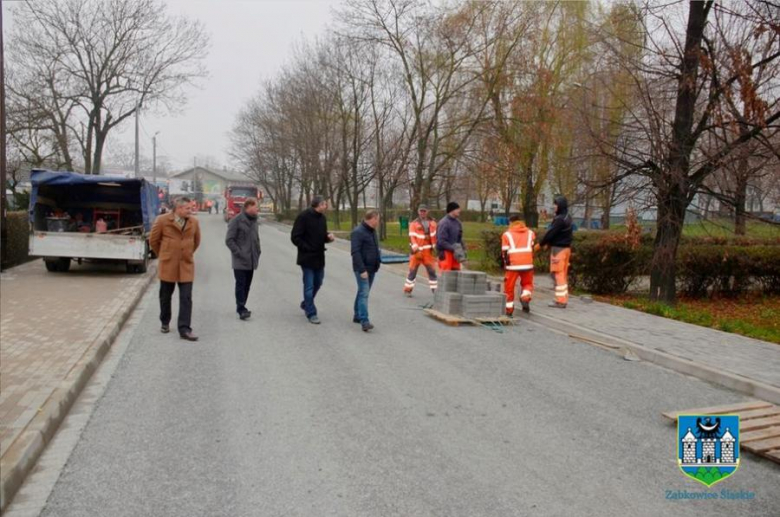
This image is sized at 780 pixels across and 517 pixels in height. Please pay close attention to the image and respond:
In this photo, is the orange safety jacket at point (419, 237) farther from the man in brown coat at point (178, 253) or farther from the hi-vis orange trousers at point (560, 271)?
the man in brown coat at point (178, 253)

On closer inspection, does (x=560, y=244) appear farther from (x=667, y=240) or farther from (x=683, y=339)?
(x=683, y=339)

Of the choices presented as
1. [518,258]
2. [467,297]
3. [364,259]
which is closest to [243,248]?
[364,259]

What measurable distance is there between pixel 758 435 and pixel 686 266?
942cm

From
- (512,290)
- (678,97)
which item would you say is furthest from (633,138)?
(512,290)

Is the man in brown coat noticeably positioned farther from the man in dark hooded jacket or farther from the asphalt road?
the man in dark hooded jacket

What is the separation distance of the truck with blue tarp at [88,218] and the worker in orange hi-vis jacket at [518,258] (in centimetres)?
935

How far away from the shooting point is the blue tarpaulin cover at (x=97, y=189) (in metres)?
15.8

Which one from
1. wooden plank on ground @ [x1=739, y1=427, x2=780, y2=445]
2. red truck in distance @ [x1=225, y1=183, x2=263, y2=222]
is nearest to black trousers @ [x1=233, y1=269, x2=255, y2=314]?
wooden plank on ground @ [x1=739, y1=427, x2=780, y2=445]

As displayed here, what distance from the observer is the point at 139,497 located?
411 cm

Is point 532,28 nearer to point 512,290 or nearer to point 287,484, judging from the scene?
point 512,290

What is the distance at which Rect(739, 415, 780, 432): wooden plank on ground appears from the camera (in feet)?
17.9

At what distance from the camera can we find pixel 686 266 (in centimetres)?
1400

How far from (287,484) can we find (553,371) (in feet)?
13.5

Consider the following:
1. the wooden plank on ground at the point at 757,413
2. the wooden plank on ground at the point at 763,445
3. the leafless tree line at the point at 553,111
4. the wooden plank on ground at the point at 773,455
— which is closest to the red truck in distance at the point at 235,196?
the leafless tree line at the point at 553,111
